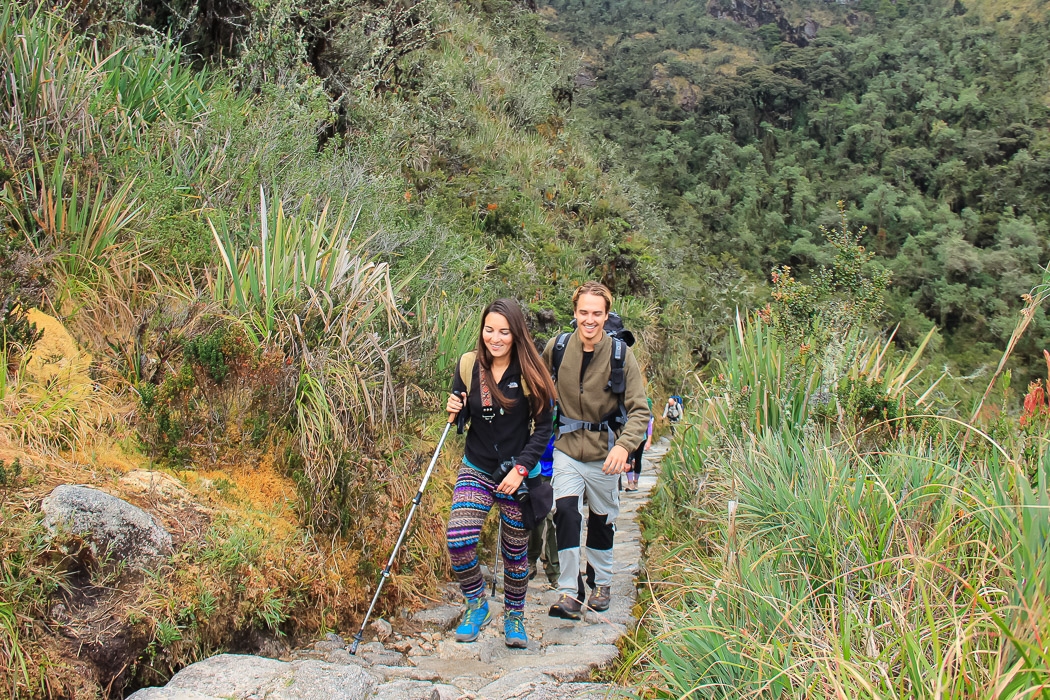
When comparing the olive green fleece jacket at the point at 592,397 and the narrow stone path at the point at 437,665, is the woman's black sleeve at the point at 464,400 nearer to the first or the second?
the olive green fleece jacket at the point at 592,397

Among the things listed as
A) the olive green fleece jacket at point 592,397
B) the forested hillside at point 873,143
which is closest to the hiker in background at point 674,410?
the olive green fleece jacket at point 592,397

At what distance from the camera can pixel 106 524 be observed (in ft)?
10.1

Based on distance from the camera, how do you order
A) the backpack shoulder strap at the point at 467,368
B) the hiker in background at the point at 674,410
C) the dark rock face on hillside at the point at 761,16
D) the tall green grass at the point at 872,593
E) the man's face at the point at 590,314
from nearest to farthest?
the tall green grass at the point at 872,593 → the backpack shoulder strap at the point at 467,368 → the man's face at the point at 590,314 → the hiker in background at the point at 674,410 → the dark rock face on hillside at the point at 761,16

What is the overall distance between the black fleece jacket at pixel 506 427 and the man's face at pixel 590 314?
49 cm

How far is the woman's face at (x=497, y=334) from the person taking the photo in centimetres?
384

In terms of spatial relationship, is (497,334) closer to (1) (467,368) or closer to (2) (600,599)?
(1) (467,368)

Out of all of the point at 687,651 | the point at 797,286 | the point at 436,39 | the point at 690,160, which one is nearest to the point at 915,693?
the point at 687,651

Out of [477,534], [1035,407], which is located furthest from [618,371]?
[1035,407]

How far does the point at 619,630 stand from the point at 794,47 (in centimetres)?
6373

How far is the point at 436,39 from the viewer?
1322cm

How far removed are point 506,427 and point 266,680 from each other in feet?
5.28

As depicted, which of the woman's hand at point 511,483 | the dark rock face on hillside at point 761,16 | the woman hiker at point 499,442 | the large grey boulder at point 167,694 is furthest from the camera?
the dark rock face on hillside at point 761,16

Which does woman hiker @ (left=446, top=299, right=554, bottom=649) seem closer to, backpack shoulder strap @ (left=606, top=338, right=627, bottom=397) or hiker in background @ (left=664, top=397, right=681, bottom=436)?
backpack shoulder strap @ (left=606, top=338, right=627, bottom=397)

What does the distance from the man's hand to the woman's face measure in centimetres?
79
